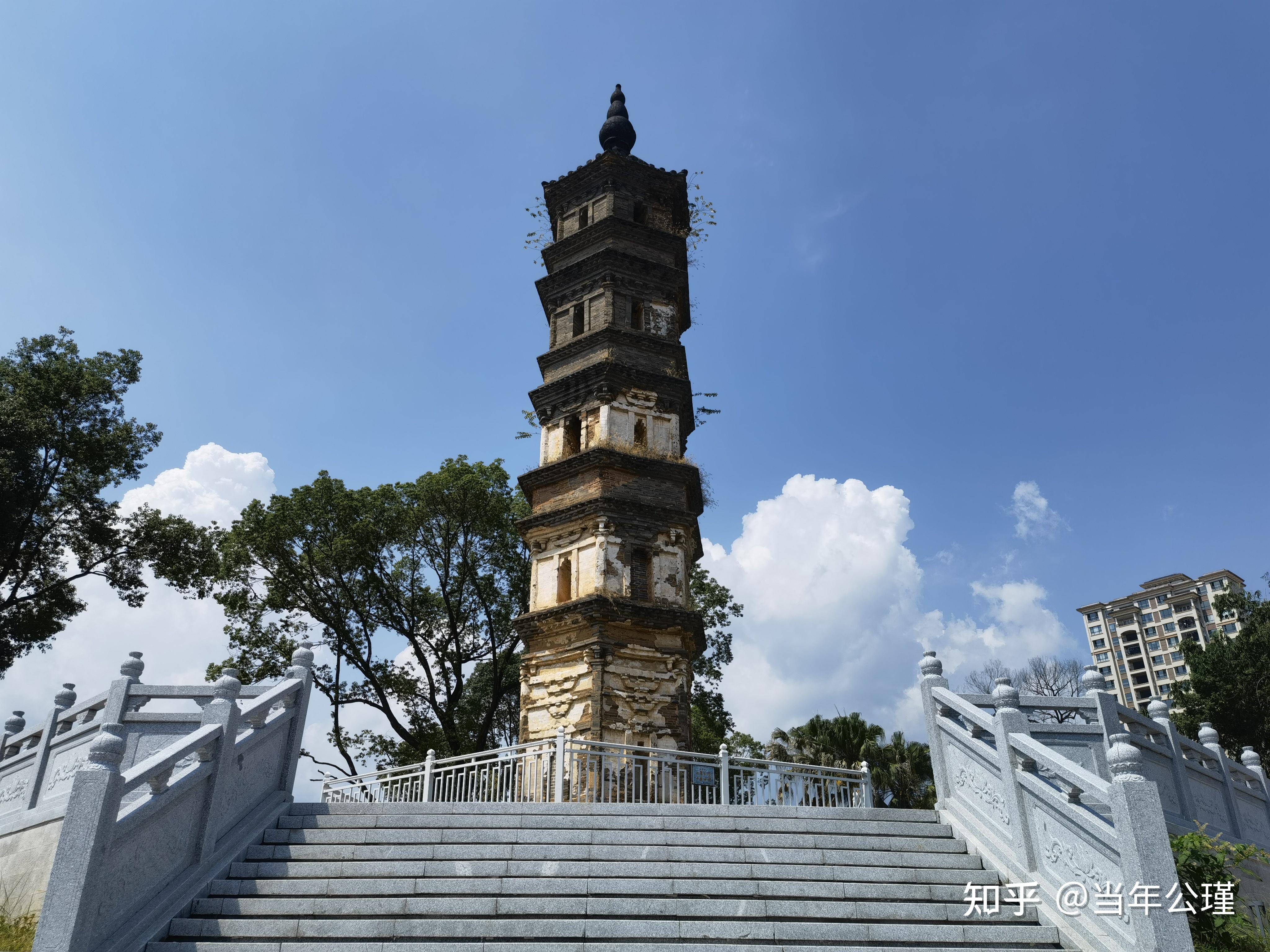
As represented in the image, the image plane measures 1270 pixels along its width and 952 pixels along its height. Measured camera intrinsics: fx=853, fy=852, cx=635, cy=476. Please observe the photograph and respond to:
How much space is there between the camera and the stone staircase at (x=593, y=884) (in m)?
6.39

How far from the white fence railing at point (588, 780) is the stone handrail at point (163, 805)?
8.86ft

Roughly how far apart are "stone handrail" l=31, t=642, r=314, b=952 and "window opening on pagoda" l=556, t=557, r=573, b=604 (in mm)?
9288

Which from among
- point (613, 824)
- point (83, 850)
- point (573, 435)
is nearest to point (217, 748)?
point (83, 850)

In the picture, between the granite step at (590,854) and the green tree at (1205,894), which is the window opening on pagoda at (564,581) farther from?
the green tree at (1205,894)

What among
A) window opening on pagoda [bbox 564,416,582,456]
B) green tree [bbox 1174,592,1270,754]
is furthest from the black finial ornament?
green tree [bbox 1174,592,1270,754]

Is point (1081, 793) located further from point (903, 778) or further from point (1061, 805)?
point (903, 778)

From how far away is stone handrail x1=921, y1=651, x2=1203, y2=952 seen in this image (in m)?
6.04

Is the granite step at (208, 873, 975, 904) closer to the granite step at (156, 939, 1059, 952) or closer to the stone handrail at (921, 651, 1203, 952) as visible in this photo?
the granite step at (156, 939, 1059, 952)

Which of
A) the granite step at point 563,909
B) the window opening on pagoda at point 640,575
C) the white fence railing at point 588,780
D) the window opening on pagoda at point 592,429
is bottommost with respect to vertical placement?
the granite step at point 563,909

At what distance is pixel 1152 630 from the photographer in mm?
77750

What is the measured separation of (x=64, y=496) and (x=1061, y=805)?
22.6 m

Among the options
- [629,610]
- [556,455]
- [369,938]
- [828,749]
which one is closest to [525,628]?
[629,610]

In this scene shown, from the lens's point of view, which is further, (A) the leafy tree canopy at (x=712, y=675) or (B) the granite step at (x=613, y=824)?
(A) the leafy tree canopy at (x=712, y=675)

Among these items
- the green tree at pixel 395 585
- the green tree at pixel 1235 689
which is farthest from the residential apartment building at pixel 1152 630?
the green tree at pixel 395 585
